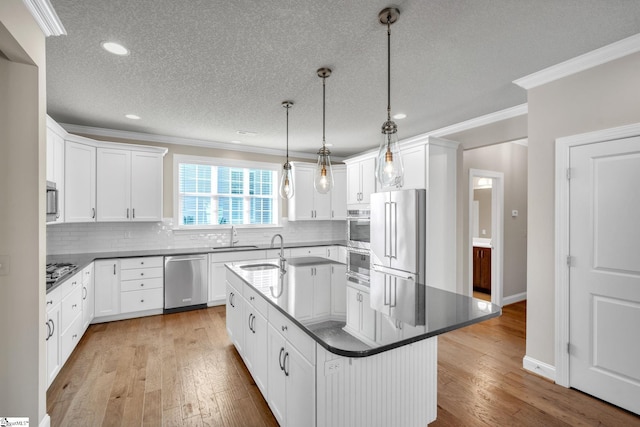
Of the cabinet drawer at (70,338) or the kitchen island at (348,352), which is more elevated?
the kitchen island at (348,352)

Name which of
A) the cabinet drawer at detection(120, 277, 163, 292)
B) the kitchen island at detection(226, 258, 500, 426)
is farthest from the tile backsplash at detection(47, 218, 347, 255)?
the kitchen island at detection(226, 258, 500, 426)

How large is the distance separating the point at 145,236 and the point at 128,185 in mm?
867

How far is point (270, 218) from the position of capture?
5762 mm

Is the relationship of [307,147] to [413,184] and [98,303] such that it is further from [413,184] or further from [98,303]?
[98,303]

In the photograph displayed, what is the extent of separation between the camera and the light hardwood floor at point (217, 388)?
2.09m

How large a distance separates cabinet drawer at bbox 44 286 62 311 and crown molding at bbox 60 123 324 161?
2634 millimetres

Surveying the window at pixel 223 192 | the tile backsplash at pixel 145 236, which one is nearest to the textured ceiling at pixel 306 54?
the window at pixel 223 192

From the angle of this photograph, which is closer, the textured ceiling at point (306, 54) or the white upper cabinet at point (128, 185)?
the textured ceiling at point (306, 54)

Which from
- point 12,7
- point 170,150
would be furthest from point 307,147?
point 12,7

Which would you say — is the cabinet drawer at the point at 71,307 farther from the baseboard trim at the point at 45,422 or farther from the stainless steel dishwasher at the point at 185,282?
the stainless steel dishwasher at the point at 185,282

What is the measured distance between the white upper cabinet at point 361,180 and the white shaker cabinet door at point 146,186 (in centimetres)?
297

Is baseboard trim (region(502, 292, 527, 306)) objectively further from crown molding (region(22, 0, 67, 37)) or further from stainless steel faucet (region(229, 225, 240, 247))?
crown molding (region(22, 0, 67, 37))

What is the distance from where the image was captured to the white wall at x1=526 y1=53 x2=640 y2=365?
2.23 m

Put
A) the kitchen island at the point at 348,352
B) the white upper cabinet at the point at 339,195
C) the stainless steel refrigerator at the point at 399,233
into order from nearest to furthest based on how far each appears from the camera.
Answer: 1. the kitchen island at the point at 348,352
2. the stainless steel refrigerator at the point at 399,233
3. the white upper cabinet at the point at 339,195
